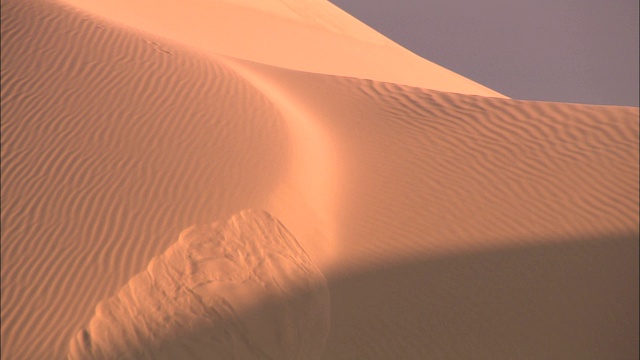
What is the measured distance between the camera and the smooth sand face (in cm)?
577

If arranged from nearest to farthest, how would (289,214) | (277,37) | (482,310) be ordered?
(482,310), (289,214), (277,37)

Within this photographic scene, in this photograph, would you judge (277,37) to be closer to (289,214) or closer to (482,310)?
(289,214)

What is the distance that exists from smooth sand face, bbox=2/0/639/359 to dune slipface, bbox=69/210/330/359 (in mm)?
19

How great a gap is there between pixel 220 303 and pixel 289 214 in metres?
1.37

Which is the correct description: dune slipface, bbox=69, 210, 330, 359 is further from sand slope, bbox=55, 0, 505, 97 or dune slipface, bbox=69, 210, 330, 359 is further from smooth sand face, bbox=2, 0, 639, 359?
sand slope, bbox=55, 0, 505, 97

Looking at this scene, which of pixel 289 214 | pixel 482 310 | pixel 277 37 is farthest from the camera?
pixel 277 37

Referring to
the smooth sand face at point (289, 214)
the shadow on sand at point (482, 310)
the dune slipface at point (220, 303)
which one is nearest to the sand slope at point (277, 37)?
the smooth sand face at point (289, 214)

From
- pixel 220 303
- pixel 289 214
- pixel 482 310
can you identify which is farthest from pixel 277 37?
pixel 482 310

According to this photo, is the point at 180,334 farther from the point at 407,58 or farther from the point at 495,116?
the point at 407,58

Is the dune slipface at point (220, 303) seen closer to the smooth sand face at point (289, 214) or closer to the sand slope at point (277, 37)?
the smooth sand face at point (289, 214)

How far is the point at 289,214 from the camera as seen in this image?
6836 mm

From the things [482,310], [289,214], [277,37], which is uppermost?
[277,37]

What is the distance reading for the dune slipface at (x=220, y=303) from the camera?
5496mm

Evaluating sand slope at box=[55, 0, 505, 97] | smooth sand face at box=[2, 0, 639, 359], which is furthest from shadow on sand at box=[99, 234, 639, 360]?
sand slope at box=[55, 0, 505, 97]
